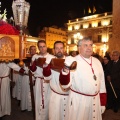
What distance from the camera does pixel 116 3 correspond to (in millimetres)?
9711

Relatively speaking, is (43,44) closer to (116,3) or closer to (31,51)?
(31,51)

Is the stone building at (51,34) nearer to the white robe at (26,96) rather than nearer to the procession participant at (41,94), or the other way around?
the white robe at (26,96)

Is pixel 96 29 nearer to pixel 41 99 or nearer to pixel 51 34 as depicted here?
pixel 51 34

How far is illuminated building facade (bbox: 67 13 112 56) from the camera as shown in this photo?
1895 inches

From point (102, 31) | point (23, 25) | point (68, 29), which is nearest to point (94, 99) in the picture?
point (23, 25)

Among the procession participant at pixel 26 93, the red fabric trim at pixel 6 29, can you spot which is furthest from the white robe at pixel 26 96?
the red fabric trim at pixel 6 29

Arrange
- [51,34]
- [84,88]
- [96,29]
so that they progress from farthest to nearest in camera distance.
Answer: [51,34] < [96,29] < [84,88]

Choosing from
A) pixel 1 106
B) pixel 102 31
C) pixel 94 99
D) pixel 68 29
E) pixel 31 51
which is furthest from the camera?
pixel 68 29

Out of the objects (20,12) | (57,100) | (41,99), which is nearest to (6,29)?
(20,12)

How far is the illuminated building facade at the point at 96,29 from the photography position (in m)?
48.1

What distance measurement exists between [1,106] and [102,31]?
149 ft

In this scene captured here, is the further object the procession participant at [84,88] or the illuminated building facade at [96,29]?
the illuminated building facade at [96,29]

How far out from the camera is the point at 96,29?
50.5 meters

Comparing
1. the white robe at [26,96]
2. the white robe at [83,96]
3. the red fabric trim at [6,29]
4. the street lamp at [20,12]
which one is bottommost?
the white robe at [26,96]
